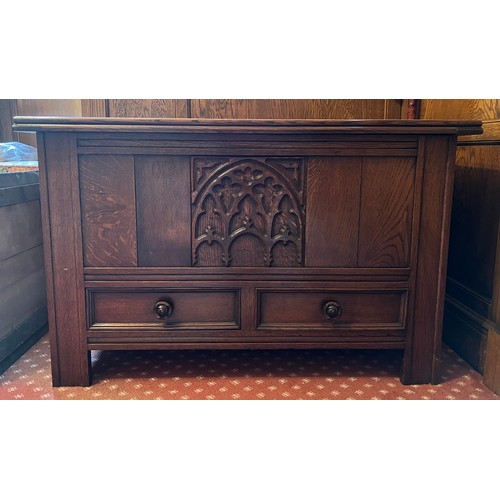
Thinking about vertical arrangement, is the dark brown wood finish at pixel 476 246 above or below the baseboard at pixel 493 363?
above

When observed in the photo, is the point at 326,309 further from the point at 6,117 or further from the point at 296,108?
the point at 6,117

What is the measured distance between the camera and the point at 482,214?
149cm

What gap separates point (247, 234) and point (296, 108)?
0.78 metres

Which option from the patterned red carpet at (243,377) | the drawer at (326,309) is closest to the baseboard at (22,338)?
the patterned red carpet at (243,377)

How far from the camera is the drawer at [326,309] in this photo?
1345 millimetres

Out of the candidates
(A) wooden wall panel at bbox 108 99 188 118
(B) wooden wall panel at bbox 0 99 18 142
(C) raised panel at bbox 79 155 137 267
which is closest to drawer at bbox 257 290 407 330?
(C) raised panel at bbox 79 155 137 267

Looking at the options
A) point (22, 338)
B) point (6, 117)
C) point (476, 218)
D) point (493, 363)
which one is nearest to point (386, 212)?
point (476, 218)

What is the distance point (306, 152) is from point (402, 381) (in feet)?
2.35

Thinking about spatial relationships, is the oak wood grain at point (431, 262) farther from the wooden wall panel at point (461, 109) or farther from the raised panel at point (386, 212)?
the wooden wall panel at point (461, 109)

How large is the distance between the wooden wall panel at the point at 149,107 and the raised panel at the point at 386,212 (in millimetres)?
872

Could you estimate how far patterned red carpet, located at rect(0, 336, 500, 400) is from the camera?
4.28 feet

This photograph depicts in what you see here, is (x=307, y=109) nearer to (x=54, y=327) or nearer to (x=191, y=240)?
Result: (x=191, y=240)

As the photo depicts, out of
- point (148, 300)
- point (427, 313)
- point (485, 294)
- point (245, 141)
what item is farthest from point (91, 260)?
point (485, 294)

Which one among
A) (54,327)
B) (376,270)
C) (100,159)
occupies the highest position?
(100,159)
